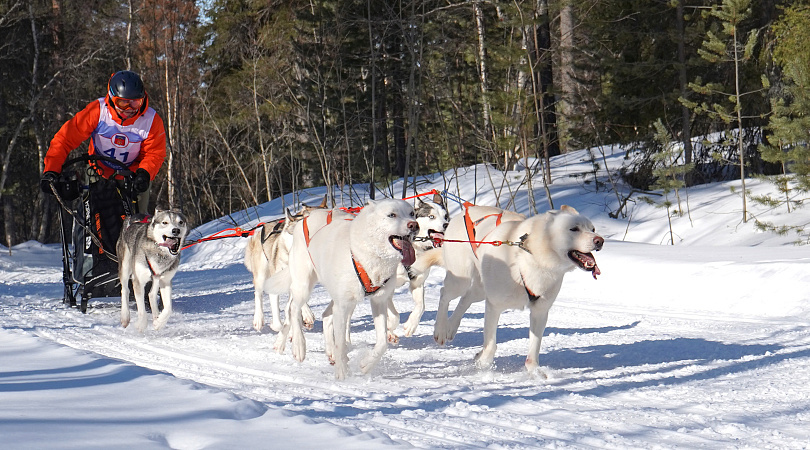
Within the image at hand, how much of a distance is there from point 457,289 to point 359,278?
45.5 inches

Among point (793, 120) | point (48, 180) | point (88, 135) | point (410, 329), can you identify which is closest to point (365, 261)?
point (410, 329)

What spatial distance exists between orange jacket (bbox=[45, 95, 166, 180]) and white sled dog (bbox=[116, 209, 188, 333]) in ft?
2.64

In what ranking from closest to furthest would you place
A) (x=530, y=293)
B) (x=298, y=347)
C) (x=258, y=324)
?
(x=530, y=293) < (x=298, y=347) < (x=258, y=324)

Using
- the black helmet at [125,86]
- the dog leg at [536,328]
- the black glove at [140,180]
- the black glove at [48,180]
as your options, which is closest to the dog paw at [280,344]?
the dog leg at [536,328]

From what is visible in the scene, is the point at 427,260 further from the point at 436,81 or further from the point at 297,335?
the point at 436,81

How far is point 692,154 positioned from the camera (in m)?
15.8

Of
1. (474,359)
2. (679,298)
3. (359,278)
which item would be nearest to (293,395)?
(359,278)

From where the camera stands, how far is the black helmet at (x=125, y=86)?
6.52m

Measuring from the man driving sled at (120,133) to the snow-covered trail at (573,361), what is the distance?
134 centimetres

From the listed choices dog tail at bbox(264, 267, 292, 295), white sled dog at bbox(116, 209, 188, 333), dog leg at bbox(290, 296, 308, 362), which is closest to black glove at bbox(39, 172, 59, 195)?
white sled dog at bbox(116, 209, 188, 333)

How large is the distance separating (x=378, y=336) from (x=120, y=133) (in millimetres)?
3824

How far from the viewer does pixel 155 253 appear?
242 inches

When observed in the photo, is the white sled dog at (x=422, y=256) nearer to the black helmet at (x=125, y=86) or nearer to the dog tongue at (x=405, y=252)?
the dog tongue at (x=405, y=252)

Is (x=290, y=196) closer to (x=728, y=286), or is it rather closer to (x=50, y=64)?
(x=50, y=64)
